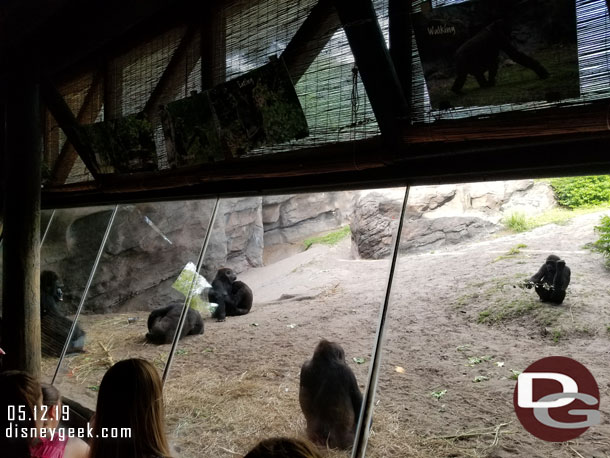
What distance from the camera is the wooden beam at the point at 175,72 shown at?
3500 millimetres

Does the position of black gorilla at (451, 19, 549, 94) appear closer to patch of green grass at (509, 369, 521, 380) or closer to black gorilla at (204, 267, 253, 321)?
patch of green grass at (509, 369, 521, 380)

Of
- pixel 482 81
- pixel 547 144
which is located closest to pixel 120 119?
pixel 482 81

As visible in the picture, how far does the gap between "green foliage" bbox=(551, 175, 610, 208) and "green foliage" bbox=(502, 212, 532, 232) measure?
170 millimetres

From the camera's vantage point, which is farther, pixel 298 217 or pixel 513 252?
pixel 298 217

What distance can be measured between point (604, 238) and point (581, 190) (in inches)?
9.0

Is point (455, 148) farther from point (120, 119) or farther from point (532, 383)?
point (120, 119)

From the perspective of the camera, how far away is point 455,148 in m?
2.21

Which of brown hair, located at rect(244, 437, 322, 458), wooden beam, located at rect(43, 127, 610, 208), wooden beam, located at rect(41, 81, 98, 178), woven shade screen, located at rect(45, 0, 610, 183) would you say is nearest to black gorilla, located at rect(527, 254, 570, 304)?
wooden beam, located at rect(43, 127, 610, 208)

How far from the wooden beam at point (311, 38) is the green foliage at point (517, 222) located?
4.52ft

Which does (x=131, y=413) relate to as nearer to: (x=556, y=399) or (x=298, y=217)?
(x=556, y=399)

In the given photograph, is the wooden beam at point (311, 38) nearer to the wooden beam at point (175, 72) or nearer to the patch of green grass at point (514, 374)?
the wooden beam at point (175, 72)

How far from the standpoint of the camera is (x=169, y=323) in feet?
13.2

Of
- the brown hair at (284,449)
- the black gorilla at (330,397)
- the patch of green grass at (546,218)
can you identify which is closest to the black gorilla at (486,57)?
the patch of green grass at (546,218)

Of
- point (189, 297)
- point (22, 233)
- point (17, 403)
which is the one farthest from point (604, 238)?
point (22, 233)
